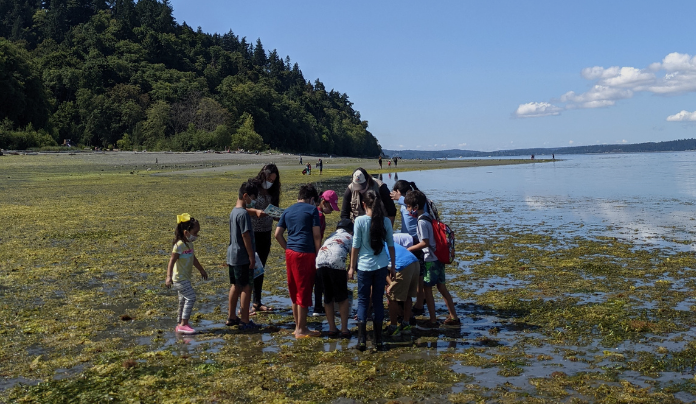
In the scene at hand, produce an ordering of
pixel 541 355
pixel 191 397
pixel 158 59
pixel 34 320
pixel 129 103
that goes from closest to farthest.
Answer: pixel 191 397 < pixel 541 355 < pixel 34 320 < pixel 129 103 < pixel 158 59

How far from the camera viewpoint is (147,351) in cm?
663

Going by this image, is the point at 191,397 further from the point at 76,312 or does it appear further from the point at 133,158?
the point at 133,158

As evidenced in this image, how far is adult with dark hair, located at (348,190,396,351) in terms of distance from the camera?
6668 millimetres

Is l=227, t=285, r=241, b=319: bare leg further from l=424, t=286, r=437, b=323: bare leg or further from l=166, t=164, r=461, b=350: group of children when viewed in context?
l=424, t=286, r=437, b=323: bare leg

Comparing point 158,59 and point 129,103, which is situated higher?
point 158,59

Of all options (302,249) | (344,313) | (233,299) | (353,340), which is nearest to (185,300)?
(233,299)

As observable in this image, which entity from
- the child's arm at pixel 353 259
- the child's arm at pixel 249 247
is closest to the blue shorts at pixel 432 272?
the child's arm at pixel 353 259

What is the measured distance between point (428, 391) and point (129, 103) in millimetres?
119051

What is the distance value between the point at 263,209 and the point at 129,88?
125836mm

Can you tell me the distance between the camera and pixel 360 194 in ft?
24.3

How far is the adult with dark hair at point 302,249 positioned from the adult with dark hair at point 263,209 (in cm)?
90

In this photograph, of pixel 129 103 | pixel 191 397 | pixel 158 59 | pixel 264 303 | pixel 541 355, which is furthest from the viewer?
pixel 158 59

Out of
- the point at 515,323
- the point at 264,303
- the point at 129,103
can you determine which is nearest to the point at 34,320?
the point at 264,303

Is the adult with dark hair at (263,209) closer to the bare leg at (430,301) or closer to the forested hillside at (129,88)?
the bare leg at (430,301)
